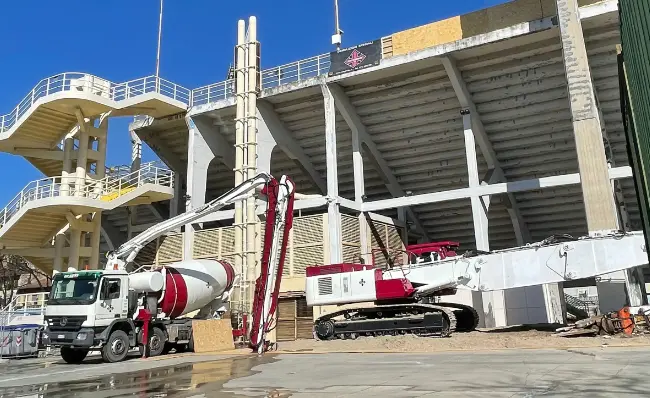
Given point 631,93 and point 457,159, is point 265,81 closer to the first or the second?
point 457,159

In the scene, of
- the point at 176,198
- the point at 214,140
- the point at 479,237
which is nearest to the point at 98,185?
the point at 176,198

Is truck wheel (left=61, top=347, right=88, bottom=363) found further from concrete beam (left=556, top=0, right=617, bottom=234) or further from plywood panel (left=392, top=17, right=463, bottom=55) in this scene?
concrete beam (left=556, top=0, right=617, bottom=234)

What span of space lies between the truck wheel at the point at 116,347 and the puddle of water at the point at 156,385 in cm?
365

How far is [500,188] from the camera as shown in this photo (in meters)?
21.2

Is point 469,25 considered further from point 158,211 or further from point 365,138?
point 158,211

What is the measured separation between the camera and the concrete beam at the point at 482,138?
806 inches

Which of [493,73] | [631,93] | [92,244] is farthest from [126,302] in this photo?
[493,73]

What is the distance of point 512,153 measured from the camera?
23234 millimetres

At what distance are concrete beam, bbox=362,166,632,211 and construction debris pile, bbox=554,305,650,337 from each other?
649cm

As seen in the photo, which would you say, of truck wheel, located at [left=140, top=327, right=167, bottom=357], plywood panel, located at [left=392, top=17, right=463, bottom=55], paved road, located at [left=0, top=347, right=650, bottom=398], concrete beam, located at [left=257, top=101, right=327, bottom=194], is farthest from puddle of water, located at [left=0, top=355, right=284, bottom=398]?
plywood panel, located at [left=392, top=17, right=463, bottom=55]

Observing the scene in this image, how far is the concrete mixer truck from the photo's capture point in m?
15.3

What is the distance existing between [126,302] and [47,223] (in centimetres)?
970

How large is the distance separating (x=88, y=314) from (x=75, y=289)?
100 cm

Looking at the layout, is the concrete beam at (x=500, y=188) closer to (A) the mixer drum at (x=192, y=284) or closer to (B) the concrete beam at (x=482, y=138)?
(B) the concrete beam at (x=482, y=138)
